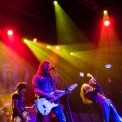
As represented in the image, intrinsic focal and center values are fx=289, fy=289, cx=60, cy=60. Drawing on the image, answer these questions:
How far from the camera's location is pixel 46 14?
12.8m

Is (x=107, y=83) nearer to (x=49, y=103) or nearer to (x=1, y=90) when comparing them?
(x=1, y=90)

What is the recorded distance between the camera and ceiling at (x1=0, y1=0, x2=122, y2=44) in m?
11.7

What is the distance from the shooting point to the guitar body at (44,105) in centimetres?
700

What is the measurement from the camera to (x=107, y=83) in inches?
690

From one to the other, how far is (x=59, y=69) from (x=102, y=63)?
2.75m

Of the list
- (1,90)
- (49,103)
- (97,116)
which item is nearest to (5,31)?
(1,90)

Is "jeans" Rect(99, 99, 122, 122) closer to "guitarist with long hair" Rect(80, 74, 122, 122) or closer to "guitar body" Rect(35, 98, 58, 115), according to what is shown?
"guitarist with long hair" Rect(80, 74, 122, 122)

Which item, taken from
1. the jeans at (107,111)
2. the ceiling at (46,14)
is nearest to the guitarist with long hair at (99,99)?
the jeans at (107,111)

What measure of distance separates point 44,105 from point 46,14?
6.60 m

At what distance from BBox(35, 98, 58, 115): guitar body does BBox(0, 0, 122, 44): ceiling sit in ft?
17.6

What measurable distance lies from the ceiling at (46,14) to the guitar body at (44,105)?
5.36 m

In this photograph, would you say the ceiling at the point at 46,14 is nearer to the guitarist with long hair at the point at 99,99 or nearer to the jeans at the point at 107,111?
the guitarist with long hair at the point at 99,99

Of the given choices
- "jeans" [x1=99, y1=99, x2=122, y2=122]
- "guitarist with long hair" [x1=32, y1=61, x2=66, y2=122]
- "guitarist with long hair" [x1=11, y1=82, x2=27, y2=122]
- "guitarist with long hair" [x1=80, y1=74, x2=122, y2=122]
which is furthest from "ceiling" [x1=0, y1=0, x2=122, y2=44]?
"guitarist with long hair" [x1=32, y1=61, x2=66, y2=122]

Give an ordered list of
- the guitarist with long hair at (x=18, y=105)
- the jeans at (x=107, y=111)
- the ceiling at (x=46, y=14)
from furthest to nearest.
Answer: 1. the ceiling at (x=46, y=14)
2. the jeans at (x=107, y=111)
3. the guitarist with long hair at (x=18, y=105)
